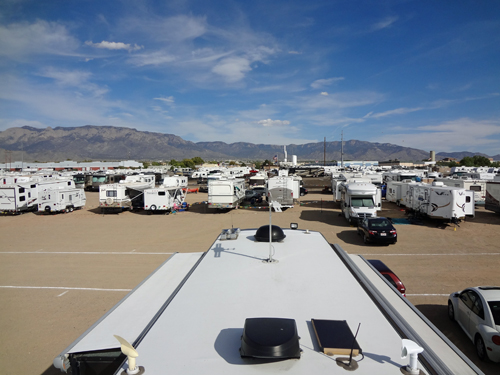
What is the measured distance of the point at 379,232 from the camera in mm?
15273

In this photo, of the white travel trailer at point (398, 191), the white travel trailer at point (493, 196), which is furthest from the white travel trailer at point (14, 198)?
the white travel trailer at point (493, 196)

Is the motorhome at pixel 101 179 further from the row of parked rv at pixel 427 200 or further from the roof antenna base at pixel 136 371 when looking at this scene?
the roof antenna base at pixel 136 371

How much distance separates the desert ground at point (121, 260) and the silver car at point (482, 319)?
12.2 inches

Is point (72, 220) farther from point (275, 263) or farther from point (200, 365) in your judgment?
point (200, 365)

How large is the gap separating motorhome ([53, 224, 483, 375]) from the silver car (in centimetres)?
230

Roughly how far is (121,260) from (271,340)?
39.8ft

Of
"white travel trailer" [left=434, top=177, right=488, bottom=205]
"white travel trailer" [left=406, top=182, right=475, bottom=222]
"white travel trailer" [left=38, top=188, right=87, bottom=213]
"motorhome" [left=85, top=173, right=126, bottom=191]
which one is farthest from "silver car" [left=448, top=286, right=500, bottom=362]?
"motorhome" [left=85, top=173, right=126, bottom=191]

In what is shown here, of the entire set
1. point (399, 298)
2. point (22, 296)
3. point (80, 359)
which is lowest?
point (22, 296)

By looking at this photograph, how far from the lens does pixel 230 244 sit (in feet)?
25.6

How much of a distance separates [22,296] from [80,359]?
26.1ft

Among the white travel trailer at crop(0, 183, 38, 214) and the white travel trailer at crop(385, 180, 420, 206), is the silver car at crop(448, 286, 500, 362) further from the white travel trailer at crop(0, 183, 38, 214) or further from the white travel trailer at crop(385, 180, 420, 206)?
the white travel trailer at crop(0, 183, 38, 214)

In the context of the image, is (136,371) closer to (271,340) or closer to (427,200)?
(271,340)

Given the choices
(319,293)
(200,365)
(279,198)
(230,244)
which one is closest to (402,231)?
(279,198)

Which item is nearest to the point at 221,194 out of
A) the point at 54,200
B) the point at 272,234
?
the point at 54,200
